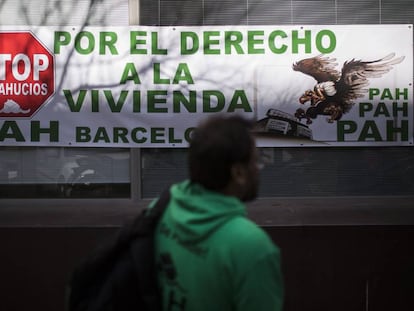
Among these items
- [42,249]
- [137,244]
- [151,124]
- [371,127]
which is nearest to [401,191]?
[371,127]

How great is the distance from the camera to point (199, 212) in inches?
64.8

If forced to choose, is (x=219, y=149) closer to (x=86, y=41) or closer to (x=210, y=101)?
(x=210, y=101)

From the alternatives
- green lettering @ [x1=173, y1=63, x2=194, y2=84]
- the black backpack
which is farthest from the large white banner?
the black backpack

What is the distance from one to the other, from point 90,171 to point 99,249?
3796 mm

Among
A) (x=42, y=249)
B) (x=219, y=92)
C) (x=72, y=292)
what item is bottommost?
(x=42, y=249)

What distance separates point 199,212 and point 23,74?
4.22 meters

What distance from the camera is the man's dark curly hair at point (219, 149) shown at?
1.61 m

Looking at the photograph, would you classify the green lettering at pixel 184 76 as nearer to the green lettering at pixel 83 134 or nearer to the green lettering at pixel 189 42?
the green lettering at pixel 189 42

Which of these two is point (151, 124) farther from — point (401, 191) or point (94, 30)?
point (401, 191)

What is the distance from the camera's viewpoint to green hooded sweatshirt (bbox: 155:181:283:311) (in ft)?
5.09

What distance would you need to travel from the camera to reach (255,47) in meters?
5.38

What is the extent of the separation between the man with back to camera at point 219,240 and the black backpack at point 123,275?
0.04m

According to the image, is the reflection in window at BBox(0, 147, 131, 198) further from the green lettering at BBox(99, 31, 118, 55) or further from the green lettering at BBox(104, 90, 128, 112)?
the green lettering at BBox(99, 31, 118, 55)

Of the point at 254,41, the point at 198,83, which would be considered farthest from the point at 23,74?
the point at 254,41
